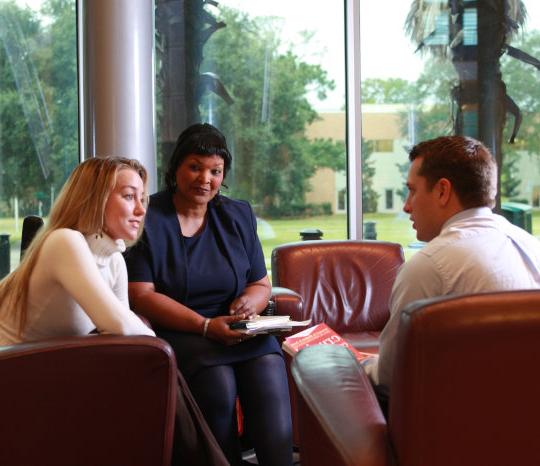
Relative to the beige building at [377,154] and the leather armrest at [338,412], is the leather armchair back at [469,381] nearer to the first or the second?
the leather armrest at [338,412]

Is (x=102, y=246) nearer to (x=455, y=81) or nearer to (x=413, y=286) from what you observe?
(x=413, y=286)

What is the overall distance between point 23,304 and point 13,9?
3831 millimetres

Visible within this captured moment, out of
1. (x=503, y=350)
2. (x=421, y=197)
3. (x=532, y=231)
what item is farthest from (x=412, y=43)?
(x=503, y=350)

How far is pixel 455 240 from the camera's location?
188 centimetres

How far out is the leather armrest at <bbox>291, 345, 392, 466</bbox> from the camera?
63.9 inches

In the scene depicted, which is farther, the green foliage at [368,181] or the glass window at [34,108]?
the green foliage at [368,181]

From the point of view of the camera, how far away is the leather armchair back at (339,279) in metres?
3.95

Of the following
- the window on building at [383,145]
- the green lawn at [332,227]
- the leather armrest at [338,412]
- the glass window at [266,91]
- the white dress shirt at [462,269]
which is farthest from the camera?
the green lawn at [332,227]

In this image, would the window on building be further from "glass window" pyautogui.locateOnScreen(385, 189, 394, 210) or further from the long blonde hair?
the long blonde hair

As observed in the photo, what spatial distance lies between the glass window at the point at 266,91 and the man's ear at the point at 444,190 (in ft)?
12.0

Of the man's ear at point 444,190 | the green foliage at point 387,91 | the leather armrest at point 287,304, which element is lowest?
the leather armrest at point 287,304

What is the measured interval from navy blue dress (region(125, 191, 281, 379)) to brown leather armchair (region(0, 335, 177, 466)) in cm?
98

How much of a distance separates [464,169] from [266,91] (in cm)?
376

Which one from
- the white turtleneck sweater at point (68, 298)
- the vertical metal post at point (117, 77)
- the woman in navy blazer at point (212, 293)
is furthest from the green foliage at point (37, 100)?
the white turtleneck sweater at point (68, 298)
